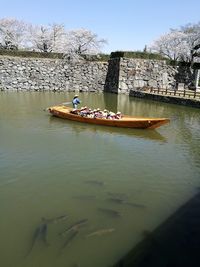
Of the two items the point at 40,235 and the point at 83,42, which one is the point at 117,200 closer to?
the point at 40,235

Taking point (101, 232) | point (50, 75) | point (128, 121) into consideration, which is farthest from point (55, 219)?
point (50, 75)

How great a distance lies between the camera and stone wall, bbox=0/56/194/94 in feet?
111

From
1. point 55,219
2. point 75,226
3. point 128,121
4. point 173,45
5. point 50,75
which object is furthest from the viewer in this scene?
point 173,45

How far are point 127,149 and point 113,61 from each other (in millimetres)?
24735

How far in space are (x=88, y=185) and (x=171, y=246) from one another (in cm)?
337

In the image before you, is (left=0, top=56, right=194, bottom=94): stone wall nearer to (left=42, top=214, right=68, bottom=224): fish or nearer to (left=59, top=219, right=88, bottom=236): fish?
(left=42, top=214, right=68, bottom=224): fish

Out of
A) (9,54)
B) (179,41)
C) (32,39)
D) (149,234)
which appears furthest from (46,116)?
(32,39)

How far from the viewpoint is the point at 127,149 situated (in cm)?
1276

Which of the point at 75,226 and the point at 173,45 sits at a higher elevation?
the point at 173,45

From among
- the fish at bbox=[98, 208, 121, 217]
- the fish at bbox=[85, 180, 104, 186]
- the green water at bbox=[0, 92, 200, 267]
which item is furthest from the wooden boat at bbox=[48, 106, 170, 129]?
the fish at bbox=[98, 208, 121, 217]

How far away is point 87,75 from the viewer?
36.2 meters

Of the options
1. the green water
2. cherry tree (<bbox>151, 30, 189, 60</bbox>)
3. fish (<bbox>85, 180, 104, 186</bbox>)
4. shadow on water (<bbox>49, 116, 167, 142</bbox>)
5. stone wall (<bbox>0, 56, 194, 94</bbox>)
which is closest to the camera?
the green water

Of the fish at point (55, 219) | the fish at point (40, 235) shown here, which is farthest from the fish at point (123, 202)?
the fish at point (40, 235)

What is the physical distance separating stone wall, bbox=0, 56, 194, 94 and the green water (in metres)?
18.3
